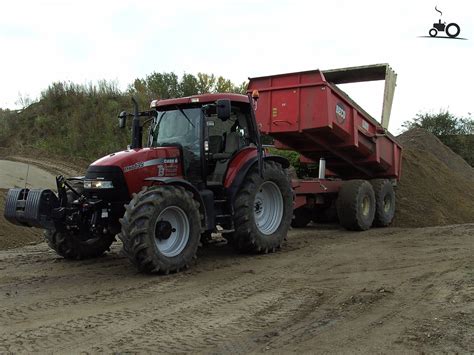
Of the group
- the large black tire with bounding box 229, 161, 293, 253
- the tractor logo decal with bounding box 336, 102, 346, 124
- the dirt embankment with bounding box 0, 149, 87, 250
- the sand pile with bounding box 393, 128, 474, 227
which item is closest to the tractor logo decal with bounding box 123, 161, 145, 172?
the large black tire with bounding box 229, 161, 293, 253

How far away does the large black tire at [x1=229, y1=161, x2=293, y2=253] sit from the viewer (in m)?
7.46

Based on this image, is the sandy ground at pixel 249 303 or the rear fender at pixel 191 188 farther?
the rear fender at pixel 191 188

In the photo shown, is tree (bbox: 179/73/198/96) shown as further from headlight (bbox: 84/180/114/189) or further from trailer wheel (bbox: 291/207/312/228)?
headlight (bbox: 84/180/114/189)

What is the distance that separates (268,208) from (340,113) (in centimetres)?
273

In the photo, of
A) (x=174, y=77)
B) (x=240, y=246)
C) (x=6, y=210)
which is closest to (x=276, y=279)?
(x=240, y=246)

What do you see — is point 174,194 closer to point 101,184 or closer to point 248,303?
point 101,184

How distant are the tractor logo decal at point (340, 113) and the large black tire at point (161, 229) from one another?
4.16 meters

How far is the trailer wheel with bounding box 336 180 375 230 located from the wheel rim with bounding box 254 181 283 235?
110 inches

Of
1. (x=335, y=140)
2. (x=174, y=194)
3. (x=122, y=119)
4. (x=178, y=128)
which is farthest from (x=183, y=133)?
(x=335, y=140)

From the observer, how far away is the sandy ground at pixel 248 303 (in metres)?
4.08

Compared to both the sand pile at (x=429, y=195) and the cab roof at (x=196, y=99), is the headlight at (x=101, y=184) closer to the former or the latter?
the cab roof at (x=196, y=99)

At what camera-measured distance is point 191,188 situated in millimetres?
6730

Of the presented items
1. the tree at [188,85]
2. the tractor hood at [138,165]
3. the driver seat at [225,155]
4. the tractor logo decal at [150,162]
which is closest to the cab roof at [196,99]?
the driver seat at [225,155]

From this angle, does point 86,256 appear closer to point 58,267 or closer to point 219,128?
point 58,267
